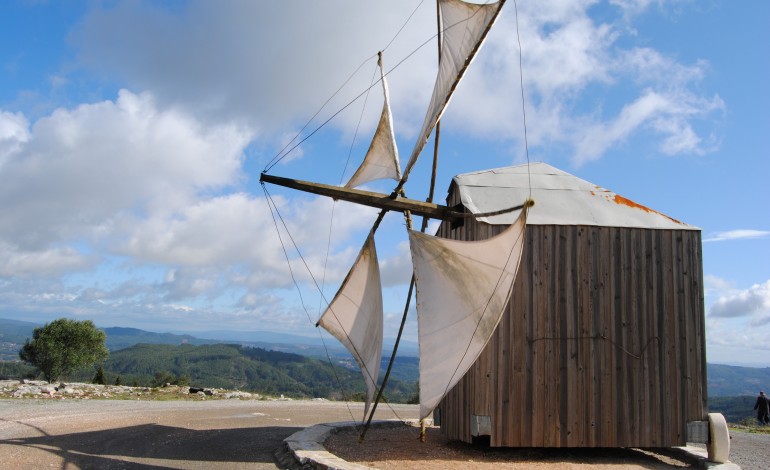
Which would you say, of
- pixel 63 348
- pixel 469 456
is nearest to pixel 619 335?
pixel 469 456

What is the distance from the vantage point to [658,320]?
A: 35.2ft

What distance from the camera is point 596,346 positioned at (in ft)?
34.5

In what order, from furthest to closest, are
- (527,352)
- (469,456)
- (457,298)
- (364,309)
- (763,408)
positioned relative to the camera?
(763,408) < (527,352) < (469,456) < (364,309) < (457,298)

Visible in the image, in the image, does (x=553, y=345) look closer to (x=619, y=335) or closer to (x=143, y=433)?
(x=619, y=335)

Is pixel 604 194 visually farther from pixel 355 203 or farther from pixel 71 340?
pixel 71 340

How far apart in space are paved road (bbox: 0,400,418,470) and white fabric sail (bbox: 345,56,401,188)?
16.9 ft

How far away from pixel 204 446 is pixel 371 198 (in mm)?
5836

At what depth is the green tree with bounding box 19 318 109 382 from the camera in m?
38.4

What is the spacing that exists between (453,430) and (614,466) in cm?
287

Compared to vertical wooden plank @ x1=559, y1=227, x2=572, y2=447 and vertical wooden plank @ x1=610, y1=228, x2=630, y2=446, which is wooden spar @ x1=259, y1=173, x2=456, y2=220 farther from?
vertical wooden plank @ x1=610, y1=228, x2=630, y2=446

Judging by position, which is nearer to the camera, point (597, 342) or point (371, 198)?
point (371, 198)

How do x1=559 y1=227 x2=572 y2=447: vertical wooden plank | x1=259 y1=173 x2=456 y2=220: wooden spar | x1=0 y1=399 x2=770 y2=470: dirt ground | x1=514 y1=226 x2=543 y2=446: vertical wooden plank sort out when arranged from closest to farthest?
1. x1=259 y1=173 x2=456 y2=220: wooden spar
2. x1=0 y1=399 x2=770 y2=470: dirt ground
3. x1=514 y1=226 x2=543 y2=446: vertical wooden plank
4. x1=559 y1=227 x2=572 y2=447: vertical wooden plank

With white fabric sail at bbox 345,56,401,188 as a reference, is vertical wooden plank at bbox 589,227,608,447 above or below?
below

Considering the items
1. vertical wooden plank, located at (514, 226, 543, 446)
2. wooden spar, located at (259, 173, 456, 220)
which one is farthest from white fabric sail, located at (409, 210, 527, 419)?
vertical wooden plank, located at (514, 226, 543, 446)
